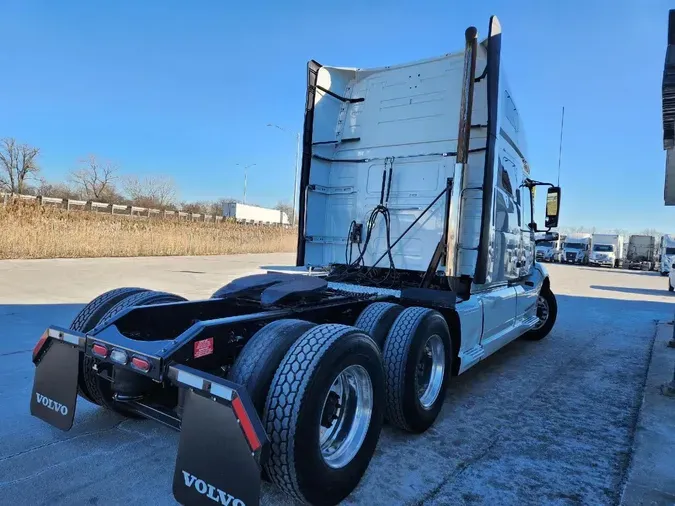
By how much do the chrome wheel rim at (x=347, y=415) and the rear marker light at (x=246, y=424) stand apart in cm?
73

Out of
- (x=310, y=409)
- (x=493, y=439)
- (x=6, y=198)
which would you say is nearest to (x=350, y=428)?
(x=310, y=409)

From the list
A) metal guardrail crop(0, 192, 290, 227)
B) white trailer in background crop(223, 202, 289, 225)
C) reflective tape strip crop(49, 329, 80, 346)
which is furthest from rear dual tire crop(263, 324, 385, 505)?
white trailer in background crop(223, 202, 289, 225)

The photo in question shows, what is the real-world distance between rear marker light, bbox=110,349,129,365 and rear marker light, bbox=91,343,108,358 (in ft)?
0.22

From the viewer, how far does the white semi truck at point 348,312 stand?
2271mm

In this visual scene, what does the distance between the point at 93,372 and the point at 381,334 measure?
205cm

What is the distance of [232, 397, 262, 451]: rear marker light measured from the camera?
199 cm

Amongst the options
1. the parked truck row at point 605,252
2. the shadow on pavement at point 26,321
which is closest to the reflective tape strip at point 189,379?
the shadow on pavement at point 26,321

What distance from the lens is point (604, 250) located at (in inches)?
1534

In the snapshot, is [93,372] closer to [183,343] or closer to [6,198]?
[183,343]

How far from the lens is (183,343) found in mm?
2465

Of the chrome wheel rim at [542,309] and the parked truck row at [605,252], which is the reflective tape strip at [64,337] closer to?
the chrome wheel rim at [542,309]

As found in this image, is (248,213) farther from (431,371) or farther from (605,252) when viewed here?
(431,371)

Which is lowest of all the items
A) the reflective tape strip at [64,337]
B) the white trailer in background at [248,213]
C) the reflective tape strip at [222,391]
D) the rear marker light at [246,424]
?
the rear marker light at [246,424]

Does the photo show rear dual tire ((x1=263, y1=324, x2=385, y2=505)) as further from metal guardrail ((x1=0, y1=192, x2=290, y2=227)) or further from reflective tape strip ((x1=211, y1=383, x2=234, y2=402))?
metal guardrail ((x1=0, y1=192, x2=290, y2=227))
